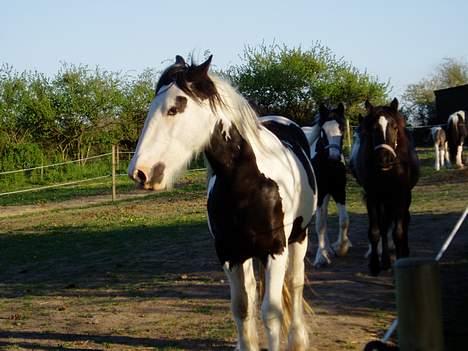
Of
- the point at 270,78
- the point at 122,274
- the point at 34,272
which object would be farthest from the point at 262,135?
the point at 270,78

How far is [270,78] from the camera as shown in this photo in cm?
3841

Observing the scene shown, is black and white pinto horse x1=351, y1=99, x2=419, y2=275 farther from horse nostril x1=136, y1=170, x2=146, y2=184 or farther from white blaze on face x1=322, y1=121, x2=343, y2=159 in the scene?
horse nostril x1=136, y1=170, x2=146, y2=184

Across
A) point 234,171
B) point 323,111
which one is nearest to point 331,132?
point 323,111

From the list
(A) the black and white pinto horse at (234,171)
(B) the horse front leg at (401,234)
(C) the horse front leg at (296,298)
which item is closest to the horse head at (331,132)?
(B) the horse front leg at (401,234)

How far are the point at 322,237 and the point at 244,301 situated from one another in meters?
4.61

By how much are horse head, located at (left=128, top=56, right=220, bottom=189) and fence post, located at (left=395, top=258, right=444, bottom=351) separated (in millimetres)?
2082

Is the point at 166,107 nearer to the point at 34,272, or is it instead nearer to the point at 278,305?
the point at 278,305

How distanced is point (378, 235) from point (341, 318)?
2308 millimetres

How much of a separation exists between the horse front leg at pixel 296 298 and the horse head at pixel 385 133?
2.70m

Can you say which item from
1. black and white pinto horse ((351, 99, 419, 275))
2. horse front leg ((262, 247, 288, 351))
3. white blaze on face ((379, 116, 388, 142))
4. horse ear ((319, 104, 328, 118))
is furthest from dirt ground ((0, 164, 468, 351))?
horse ear ((319, 104, 328, 118))

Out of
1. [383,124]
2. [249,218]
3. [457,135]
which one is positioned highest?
[457,135]

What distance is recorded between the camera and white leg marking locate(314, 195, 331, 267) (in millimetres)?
9125

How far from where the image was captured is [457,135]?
902 inches

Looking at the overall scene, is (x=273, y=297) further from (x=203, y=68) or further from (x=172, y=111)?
(x=203, y=68)
